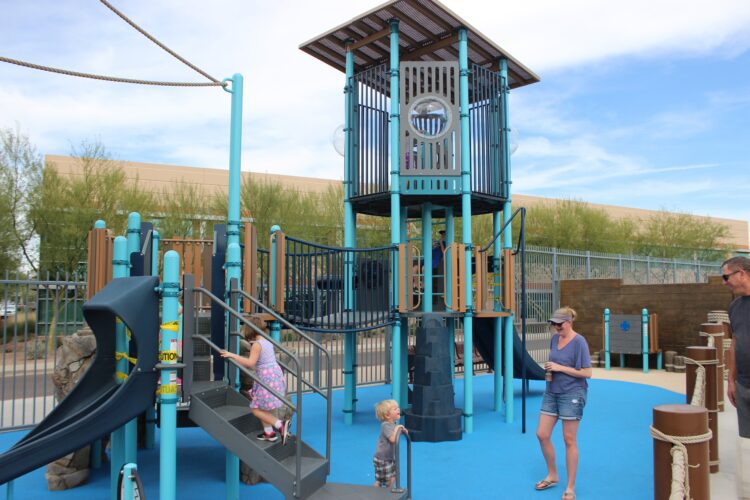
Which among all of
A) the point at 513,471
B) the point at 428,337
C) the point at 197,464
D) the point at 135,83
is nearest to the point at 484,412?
the point at 428,337

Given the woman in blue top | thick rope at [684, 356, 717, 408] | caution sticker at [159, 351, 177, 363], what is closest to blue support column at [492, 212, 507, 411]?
thick rope at [684, 356, 717, 408]

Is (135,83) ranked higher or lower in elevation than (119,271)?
higher

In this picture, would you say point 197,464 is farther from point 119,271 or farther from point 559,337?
point 559,337

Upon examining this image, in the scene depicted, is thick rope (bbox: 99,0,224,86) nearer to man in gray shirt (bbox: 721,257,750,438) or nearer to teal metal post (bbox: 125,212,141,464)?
teal metal post (bbox: 125,212,141,464)

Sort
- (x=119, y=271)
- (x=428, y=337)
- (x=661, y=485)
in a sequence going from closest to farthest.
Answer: (x=661, y=485) → (x=119, y=271) → (x=428, y=337)

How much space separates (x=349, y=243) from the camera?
10.4 metres

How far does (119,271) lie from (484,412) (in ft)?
23.3

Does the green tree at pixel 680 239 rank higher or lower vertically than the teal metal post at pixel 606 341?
higher

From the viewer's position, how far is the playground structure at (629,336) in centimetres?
1628

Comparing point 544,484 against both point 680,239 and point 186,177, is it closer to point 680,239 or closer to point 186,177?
point 186,177

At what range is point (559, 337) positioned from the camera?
19.7 feet

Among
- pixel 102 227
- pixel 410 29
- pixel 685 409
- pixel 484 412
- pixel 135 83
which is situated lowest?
pixel 484 412

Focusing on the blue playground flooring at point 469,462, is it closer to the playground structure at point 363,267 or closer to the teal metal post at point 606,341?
the playground structure at point 363,267

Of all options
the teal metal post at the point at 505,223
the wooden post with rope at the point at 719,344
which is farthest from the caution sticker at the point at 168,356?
the wooden post with rope at the point at 719,344
